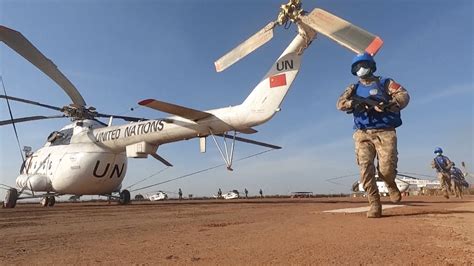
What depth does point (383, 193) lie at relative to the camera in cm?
3475

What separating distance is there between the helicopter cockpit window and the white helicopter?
55 mm

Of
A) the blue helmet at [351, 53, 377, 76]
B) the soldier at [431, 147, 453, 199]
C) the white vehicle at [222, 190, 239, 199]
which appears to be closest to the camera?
the blue helmet at [351, 53, 377, 76]

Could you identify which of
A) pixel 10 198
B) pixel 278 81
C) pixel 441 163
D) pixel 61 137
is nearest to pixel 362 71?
pixel 278 81

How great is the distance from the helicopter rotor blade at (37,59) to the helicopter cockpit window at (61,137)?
6.27 ft

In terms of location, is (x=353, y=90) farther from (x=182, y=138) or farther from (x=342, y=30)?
A: (x=182, y=138)

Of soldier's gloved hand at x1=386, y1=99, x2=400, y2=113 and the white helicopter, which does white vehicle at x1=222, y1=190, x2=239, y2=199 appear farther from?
soldier's gloved hand at x1=386, y1=99, x2=400, y2=113

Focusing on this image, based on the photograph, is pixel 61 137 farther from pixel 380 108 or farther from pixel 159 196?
pixel 159 196

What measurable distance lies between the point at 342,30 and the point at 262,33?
360 cm

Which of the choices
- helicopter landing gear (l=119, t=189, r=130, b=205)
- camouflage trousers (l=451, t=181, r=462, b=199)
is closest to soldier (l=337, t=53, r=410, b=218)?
camouflage trousers (l=451, t=181, r=462, b=199)

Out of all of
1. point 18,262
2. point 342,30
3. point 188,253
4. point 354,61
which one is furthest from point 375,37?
point 18,262

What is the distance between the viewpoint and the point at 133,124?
59.0 feet

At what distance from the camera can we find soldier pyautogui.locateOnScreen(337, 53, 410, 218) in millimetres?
5328

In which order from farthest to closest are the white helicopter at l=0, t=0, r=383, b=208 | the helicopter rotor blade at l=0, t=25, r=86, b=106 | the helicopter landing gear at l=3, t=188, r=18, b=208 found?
the helicopter landing gear at l=3, t=188, r=18, b=208 < the helicopter rotor blade at l=0, t=25, r=86, b=106 < the white helicopter at l=0, t=0, r=383, b=208

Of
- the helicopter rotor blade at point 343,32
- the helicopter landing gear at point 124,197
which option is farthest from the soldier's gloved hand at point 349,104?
the helicopter landing gear at point 124,197
